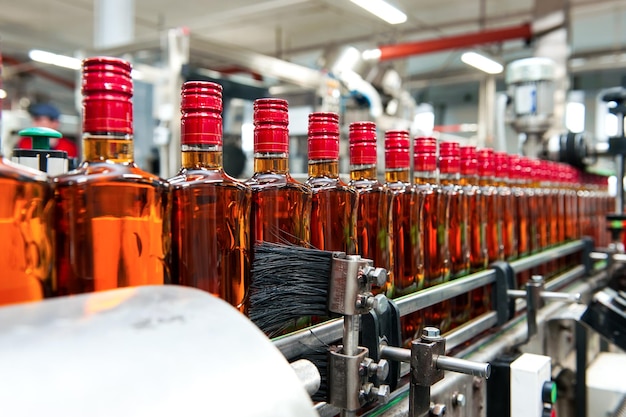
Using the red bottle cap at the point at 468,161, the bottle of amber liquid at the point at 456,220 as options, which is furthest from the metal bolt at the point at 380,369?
the red bottle cap at the point at 468,161

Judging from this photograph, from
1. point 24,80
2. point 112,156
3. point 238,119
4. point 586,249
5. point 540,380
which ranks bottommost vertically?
point 540,380

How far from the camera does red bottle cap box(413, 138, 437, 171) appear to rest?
105 cm

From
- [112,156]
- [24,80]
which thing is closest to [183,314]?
[112,156]

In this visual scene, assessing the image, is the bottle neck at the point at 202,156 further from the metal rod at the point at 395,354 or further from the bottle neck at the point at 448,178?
the bottle neck at the point at 448,178

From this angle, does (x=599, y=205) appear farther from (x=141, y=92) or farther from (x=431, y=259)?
(x=141, y=92)

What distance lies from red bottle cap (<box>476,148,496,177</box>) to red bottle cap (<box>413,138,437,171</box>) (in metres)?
0.29

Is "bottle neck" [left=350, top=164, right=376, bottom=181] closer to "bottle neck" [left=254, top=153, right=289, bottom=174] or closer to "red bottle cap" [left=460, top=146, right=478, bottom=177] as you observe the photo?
"bottle neck" [left=254, top=153, right=289, bottom=174]

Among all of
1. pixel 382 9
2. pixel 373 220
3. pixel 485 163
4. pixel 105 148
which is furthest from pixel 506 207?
pixel 382 9

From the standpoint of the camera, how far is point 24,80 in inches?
349

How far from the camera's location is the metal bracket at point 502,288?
3.93 feet

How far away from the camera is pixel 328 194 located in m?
0.79

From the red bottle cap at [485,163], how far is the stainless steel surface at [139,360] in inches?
39.8

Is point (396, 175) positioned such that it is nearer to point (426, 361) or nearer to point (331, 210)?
point (331, 210)

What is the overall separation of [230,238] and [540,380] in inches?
26.2
